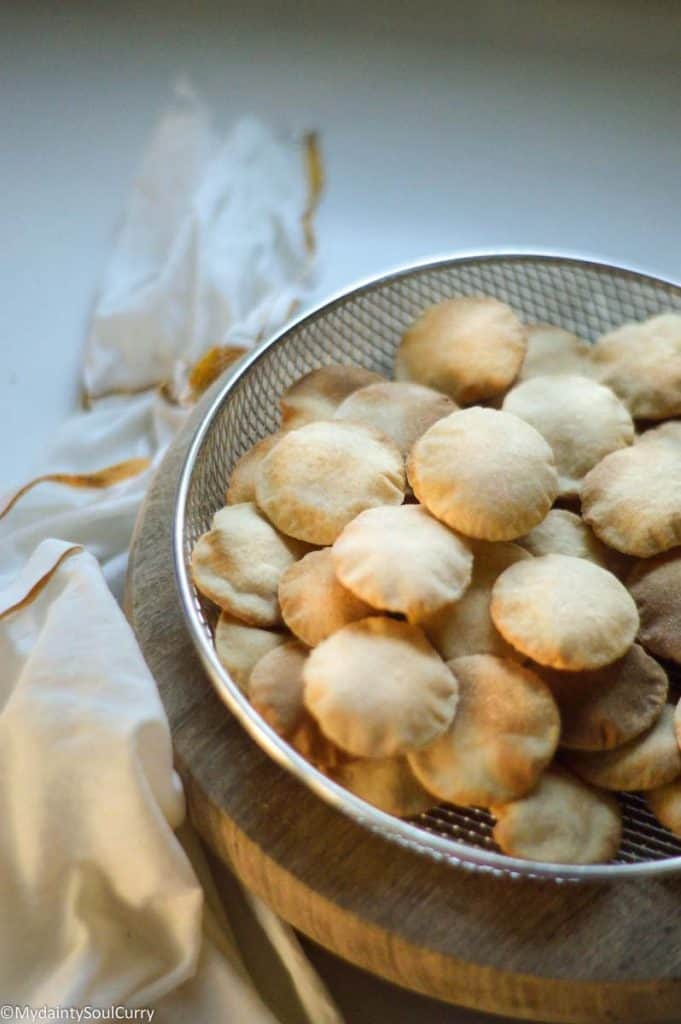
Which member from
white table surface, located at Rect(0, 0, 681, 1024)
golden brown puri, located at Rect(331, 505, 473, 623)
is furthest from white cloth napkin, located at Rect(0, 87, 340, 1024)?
white table surface, located at Rect(0, 0, 681, 1024)

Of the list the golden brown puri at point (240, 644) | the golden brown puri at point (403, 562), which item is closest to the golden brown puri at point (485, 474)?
the golden brown puri at point (403, 562)

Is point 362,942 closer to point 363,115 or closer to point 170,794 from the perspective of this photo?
point 170,794

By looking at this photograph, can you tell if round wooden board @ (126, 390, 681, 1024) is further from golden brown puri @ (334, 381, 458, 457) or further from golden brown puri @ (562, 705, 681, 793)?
golden brown puri @ (334, 381, 458, 457)

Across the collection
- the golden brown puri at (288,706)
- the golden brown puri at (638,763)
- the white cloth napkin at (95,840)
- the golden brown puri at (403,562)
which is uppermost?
the golden brown puri at (403,562)

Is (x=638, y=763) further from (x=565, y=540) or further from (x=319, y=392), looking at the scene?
(x=319, y=392)

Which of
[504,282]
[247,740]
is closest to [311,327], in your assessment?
[504,282]

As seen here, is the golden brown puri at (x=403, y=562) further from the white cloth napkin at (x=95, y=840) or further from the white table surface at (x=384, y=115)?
the white table surface at (x=384, y=115)
